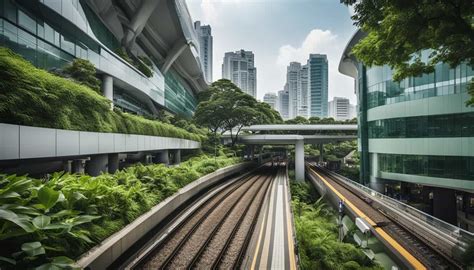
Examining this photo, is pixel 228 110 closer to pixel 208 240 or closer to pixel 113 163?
pixel 113 163

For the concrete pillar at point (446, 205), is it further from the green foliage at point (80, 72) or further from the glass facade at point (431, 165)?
the green foliage at point (80, 72)

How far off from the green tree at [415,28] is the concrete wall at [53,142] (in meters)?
12.5

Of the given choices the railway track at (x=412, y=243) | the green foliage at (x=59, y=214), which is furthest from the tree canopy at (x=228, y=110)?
the green foliage at (x=59, y=214)

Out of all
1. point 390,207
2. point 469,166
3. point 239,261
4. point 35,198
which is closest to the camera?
point 35,198

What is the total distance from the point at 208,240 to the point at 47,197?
647 cm

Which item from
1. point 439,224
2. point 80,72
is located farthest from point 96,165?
point 439,224

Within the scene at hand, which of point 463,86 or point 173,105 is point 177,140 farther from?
point 463,86

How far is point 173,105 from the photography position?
45938mm

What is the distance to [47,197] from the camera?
552 cm

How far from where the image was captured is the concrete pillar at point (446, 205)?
23297mm

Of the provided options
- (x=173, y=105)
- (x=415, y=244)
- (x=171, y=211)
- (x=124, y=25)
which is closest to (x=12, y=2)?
(x=171, y=211)

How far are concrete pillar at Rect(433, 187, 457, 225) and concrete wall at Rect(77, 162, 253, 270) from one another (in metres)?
25.0

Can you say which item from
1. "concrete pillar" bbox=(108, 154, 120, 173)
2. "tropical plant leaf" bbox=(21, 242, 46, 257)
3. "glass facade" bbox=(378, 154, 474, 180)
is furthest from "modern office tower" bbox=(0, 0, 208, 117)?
"glass facade" bbox=(378, 154, 474, 180)

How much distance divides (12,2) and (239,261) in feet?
61.3
